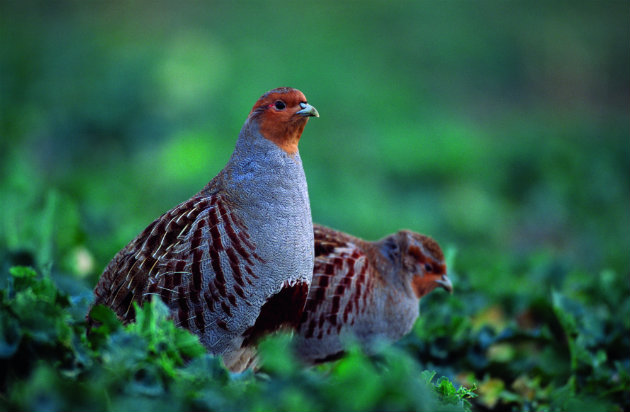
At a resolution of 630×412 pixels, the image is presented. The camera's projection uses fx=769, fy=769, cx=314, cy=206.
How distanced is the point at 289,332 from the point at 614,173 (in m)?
6.34

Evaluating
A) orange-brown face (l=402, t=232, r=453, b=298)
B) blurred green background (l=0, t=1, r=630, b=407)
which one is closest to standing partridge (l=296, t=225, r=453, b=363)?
orange-brown face (l=402, t=232, r=453, b=298)

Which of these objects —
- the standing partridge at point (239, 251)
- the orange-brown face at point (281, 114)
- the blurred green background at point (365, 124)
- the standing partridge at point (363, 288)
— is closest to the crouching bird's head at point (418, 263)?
the standing partridge at point (363, 288)

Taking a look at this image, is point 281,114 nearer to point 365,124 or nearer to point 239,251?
point 239,251

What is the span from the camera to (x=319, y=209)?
759cm

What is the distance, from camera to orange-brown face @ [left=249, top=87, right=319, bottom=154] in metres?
2.98

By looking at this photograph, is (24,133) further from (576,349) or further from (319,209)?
(576,349)

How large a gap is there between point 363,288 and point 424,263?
1.26 feet

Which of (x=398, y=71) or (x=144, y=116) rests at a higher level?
(x=398, y=71)

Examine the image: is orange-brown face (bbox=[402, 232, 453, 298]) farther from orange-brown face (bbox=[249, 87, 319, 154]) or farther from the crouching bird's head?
orange-brown face (bbox=[249, 87, 319, 154])

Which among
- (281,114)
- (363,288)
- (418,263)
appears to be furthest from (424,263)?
(281,114)

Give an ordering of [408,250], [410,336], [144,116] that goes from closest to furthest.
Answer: [408,250] → [410,336] → [144,116]

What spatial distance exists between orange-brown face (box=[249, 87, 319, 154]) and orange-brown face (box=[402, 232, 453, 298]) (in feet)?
3.45

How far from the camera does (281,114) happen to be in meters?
2.98

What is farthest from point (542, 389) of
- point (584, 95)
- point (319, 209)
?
point (584, 95)
